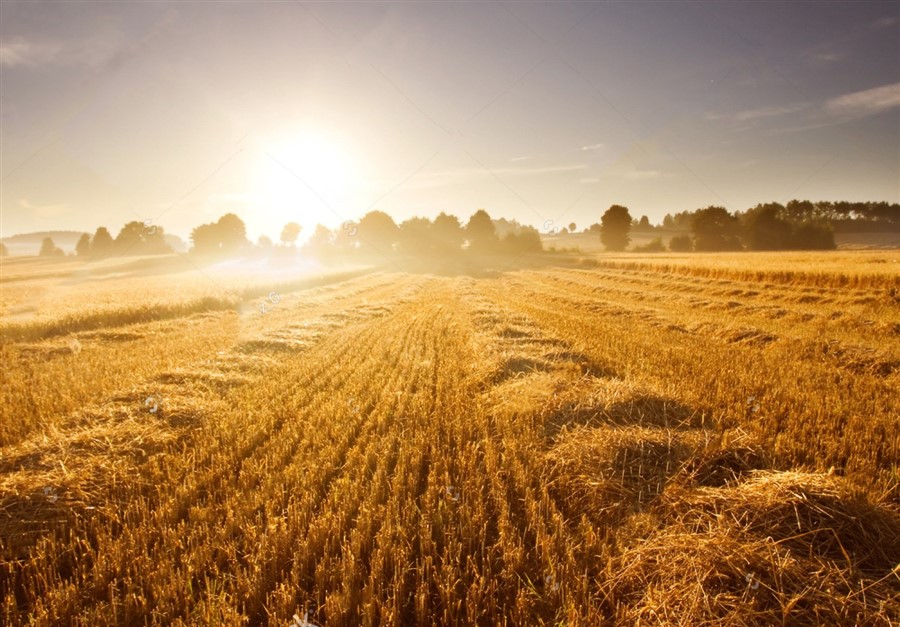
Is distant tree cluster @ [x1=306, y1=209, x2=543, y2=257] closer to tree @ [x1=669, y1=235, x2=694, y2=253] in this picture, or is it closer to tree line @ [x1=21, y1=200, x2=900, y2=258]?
tree line @ [x1=21, y1=200, x2=900, y2=258]

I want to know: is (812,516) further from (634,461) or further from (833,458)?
(833,458)

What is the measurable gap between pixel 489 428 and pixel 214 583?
3.35m

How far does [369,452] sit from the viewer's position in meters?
4.50

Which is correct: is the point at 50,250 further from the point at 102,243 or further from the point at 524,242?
the point at 524,242

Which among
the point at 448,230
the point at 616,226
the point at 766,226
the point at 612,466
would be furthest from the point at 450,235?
the point at 612,466

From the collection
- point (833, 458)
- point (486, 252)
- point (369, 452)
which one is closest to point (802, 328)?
point (833, 458)

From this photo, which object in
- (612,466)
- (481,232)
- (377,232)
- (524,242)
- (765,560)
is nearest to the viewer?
(765,560)

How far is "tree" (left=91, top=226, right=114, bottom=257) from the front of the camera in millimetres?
74125

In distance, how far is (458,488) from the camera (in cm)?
391

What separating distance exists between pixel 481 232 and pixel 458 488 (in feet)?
259

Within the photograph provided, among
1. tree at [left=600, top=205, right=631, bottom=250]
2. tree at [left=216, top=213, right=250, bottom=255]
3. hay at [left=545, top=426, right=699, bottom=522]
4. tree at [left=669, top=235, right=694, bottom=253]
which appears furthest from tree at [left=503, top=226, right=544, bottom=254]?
hay at [left=545, top=426, right=699, bottom=522]

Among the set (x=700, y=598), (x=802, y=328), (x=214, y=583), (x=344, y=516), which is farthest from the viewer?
(x=802, y=328)

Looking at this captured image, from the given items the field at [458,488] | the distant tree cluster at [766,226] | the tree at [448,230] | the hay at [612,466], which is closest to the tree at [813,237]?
the distant tree cluster at [766,226]

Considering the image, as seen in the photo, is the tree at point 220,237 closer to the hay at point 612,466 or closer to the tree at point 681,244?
the tree at point 681,244
